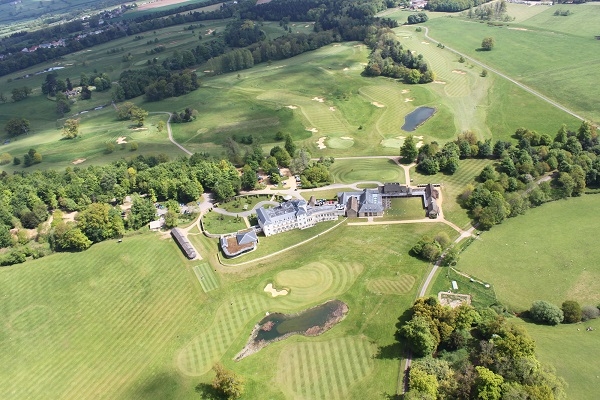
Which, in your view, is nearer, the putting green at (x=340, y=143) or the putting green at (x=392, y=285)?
the putting green at (x=392, y=285)

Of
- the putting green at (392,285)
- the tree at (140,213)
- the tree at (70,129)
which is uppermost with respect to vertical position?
the tree at (70,129)

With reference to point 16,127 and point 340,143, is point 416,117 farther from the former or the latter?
point 16,127

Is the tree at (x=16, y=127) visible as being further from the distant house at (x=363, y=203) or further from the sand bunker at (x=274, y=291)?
the sand bunker at (x=274, y=291)

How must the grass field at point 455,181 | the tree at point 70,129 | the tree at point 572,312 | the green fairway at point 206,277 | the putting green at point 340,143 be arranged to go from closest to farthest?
the tree at point 572,312 < the green fairway at point 206,277 < the grass field at point 455,181 < the putting green at point 340,143 < the tree at point 70,129

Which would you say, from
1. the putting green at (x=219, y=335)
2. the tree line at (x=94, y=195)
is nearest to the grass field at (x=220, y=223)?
the tree line at (x=94, y=195)

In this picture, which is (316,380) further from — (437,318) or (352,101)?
(352,101)

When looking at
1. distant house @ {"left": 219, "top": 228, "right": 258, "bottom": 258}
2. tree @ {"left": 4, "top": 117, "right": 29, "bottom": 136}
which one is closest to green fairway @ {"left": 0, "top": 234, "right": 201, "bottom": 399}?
distant house @ {"left": 219, "top": 228, "right": 258, "bottom": 258}

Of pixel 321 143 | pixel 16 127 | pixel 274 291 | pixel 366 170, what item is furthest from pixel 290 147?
pixel 16 127
